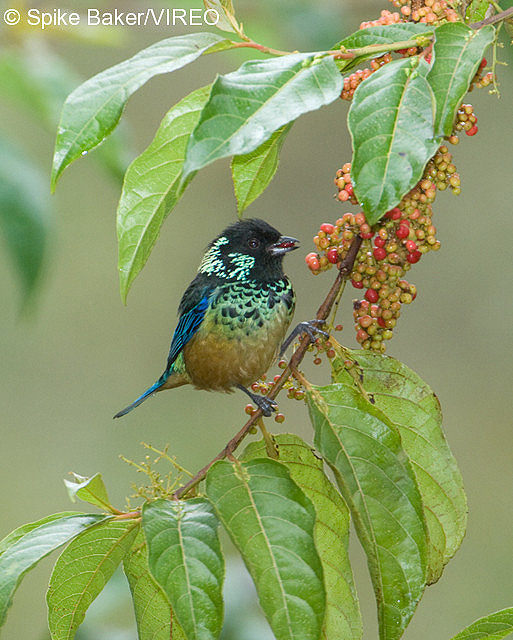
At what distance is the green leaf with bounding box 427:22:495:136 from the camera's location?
142cm

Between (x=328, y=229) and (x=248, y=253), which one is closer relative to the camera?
(x=328, y=229)

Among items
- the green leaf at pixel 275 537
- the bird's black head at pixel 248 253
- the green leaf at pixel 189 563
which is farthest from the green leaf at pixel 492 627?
the bird's black head at pixel 248 253

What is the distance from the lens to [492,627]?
5.70 feet

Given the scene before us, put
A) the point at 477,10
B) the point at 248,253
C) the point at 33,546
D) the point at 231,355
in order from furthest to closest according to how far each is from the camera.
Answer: the point at 248,253
the point at 231,355
the point at 477,10
the point at 33,546

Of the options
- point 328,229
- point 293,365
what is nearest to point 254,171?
point 328,229

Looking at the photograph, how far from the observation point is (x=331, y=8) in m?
3.09

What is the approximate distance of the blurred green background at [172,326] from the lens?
→ 5.96m

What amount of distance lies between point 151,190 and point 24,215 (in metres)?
0.86

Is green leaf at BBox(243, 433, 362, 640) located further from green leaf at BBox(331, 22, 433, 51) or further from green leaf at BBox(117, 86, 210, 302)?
green leaf at BBox(331, 22, 433, 51)

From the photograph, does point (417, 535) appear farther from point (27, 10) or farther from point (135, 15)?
point (135, 15)

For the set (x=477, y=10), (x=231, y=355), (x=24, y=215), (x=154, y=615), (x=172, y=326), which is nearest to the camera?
(x=154, y=615)

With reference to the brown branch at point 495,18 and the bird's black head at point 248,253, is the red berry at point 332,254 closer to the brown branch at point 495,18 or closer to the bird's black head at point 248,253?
the brown branch at point 495,18

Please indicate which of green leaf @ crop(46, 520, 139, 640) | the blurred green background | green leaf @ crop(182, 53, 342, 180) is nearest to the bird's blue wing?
green leaf @ crop(46, 520, 139, 640)

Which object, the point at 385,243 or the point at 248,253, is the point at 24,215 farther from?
the point at 385,243
